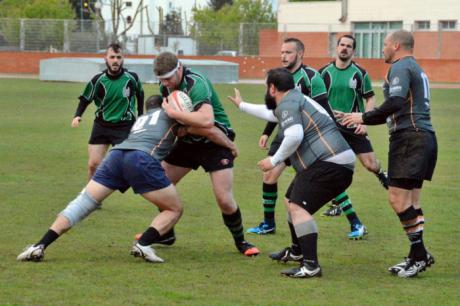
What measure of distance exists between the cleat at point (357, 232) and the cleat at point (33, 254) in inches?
133

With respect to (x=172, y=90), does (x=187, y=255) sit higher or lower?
lower

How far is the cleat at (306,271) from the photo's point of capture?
27.3 feet

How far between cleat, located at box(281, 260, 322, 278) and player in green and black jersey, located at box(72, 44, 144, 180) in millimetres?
4522

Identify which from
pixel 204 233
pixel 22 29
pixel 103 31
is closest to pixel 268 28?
pixel 103 31

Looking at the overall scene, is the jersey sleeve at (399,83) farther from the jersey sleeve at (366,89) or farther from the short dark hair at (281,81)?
the jersey sleeve at (366,89)

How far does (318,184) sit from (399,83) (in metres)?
1.09

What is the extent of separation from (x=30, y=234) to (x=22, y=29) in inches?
1830

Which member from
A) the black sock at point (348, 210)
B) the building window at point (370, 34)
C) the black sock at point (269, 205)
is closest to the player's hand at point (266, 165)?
the black sock at point (269, 205)

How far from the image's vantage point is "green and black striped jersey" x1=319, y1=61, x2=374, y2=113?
11.7 m

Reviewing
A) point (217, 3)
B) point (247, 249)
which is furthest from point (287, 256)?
point (217, 3)

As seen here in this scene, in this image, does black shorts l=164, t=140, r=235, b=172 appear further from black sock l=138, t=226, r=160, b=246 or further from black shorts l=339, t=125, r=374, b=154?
black shorts l=339, t=125, r=374, b=154

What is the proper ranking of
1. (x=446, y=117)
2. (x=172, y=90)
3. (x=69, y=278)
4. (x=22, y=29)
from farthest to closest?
(x=22, y=29) < (x=446, y=117) < (x=172, y=90) < (x=69, y=278)

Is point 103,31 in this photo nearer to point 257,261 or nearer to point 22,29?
point 22,29

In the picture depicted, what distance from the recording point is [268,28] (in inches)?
2382
